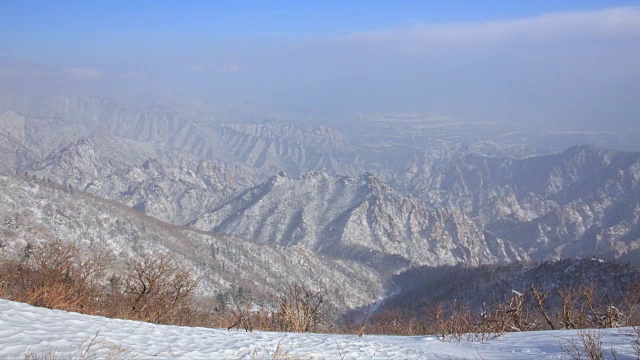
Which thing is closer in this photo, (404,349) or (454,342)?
(404,349)

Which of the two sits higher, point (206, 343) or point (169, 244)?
point (206, 343)

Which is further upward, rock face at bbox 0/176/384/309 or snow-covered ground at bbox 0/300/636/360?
snow-covered ground at bbox 0/300/636/360

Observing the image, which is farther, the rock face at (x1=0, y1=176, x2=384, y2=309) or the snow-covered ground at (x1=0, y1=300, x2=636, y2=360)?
the rock face at (x1=0, y1=176, x2=384, y2=309)

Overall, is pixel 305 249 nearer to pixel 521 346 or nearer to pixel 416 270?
pixel 416 270

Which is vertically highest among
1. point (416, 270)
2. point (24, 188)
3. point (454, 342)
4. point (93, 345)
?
point (93, 345)

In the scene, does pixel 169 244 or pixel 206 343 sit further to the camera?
pixel 169 244

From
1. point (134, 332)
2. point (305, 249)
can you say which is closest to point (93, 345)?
point (134, 332)

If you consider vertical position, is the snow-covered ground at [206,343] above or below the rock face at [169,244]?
above

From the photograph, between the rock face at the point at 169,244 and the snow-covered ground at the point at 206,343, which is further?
the rock face at the point at 169,244
